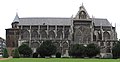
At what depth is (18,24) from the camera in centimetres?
12431

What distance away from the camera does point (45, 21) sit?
12738 centimetres

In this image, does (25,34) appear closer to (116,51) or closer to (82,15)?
(82,15)

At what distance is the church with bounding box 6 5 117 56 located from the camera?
4759 inches

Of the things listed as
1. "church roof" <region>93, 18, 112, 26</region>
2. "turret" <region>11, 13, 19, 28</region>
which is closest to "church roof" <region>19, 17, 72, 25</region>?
"turret" <region>11, 13, 19, 28</region>

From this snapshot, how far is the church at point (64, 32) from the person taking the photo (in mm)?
120875

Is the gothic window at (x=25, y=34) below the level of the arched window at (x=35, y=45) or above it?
above

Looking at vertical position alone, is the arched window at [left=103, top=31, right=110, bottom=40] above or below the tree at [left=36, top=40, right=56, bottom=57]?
above

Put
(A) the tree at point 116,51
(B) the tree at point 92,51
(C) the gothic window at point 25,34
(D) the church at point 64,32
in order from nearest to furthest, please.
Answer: (B) the tree at point 92,51, (A) the tree at point 116,51, (D) the church at point 64,32, (C) the gothic window at point 25,34

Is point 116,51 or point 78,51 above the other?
point 78,51

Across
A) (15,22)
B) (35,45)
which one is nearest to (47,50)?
(35,45)

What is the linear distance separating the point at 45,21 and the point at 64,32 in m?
9.01

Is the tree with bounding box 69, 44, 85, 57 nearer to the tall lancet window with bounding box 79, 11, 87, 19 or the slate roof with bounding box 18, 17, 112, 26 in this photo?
the tall lancet window with bounding box 79, 11, 87, 19

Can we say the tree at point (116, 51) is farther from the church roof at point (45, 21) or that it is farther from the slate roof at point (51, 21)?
the church roof at point (45, 21)

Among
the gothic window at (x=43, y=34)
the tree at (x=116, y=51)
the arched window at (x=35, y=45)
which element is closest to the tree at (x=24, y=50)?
the arched window at (x=35, y=45)
